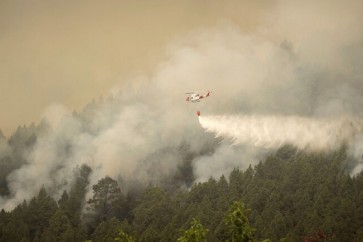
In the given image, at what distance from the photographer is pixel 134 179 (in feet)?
454

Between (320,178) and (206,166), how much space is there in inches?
1705

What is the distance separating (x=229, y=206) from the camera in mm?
93375

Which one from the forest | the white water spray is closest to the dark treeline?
the forest

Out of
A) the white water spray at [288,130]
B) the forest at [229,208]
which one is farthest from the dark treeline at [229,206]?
the white water spray at [288,130]

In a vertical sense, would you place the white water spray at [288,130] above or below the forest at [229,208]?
above

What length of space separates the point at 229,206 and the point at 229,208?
2.08 ft

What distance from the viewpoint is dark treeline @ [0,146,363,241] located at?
85.5 meters

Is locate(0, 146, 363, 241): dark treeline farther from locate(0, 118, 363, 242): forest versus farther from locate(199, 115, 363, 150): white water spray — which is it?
locate(199, 115, 363, 150): white water spray

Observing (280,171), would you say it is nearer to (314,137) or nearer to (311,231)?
(314,137)

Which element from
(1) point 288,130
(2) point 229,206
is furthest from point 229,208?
(1) point 288,130

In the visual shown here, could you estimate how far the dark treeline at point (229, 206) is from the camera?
85456mm

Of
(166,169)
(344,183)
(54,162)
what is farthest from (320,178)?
(54,162)

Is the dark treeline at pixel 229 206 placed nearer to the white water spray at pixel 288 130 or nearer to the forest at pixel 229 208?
the forest at pixel 229 208

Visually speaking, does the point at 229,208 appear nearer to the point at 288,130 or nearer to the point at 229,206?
the point at 229,206
